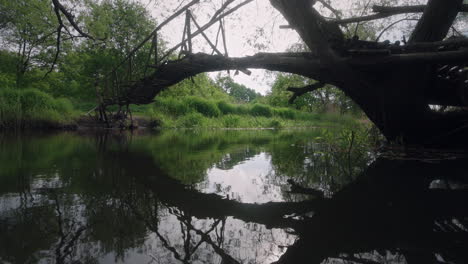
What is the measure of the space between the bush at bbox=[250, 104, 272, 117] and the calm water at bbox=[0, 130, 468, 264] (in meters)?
20.4

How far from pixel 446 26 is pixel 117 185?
177 inches

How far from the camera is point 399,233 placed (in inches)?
47.0

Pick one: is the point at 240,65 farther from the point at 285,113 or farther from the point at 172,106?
the point at 285,113

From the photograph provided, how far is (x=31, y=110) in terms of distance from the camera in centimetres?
1028

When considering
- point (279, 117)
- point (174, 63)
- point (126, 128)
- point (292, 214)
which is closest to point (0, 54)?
point (126, 128)

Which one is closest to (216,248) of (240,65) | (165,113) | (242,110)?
(240,65)

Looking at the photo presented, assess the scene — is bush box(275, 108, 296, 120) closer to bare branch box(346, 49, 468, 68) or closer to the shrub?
the shrub

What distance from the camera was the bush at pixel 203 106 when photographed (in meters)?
18.4

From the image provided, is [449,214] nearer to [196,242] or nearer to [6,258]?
[196,242]

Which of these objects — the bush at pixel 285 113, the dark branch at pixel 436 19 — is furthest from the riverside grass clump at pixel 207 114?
the dark branch at pixel 436 19

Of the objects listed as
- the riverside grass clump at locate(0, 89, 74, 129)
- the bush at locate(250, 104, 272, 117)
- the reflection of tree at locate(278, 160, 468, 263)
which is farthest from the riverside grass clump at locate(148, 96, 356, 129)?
the reflection of tree at locate(278, 160, 468, 263)

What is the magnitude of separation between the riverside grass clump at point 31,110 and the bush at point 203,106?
26.9ft

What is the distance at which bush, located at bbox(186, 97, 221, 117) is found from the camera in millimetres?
18391

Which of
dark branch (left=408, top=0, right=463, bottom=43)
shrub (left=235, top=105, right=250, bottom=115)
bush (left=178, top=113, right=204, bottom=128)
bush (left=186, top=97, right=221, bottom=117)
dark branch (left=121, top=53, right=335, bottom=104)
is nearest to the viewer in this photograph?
dark branch (left=408, top=0, right=463, bottom=43)
